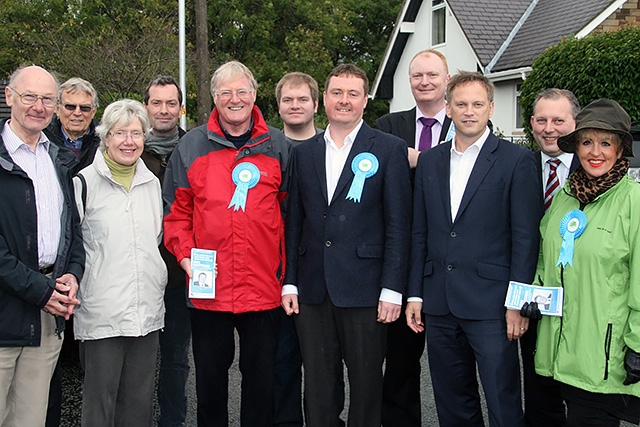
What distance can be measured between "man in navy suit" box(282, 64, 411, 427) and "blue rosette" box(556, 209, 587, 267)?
878 mm

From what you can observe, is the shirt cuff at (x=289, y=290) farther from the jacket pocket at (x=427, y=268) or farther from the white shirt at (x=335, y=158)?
the jacket pocket at (x=427, y=268)

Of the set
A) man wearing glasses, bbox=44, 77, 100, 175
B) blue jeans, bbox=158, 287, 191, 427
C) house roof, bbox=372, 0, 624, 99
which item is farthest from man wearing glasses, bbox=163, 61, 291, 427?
house roof, bbox=372, 0, 624, 99

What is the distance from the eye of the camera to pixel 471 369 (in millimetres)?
3871

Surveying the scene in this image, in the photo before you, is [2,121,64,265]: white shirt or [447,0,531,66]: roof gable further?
[447,0,531,66]: roof gable

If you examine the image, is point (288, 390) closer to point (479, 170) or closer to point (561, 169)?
point (479, 170)

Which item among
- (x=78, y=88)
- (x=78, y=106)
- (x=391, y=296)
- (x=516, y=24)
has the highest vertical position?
(x=516, y=24)

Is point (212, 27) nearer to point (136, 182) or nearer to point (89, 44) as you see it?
point (89, 44)

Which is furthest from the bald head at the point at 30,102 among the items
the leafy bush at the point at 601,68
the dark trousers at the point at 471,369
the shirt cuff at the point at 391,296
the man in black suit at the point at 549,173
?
the leafy bush at the point at 601,68

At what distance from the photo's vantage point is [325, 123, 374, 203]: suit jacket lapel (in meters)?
3.88

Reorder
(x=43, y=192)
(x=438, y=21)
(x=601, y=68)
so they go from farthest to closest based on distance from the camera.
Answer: (x=438, y=21) < (x=601, y=68) < (x=43, y=192)

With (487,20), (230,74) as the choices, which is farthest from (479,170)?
(487,20)

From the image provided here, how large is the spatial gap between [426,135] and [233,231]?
160 cm

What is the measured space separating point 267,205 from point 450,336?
1.33 metres

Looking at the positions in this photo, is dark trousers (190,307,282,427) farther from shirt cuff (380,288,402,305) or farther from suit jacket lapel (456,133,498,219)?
suit jacket lapel (456,133,498,219)
